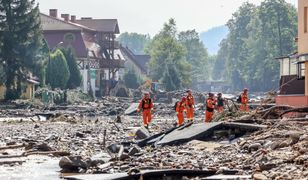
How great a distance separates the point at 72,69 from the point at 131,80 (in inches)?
975

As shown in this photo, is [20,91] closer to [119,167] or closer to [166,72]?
[166,72]

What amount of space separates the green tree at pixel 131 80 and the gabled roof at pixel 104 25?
725cm

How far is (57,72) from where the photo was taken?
7731 centimetres

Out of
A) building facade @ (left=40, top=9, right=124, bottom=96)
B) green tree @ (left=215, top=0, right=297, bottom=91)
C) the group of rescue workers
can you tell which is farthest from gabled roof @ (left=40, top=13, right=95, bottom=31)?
the group of rescue workers

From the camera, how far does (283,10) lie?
4289 inches

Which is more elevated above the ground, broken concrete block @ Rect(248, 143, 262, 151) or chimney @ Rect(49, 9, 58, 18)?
chimney @ Rect(49, 9, 58, 18)

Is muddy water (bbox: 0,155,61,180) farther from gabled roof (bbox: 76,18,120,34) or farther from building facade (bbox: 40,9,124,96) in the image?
gabled roof (bbox: 76,18,120,34)

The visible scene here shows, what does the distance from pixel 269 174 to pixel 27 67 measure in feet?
188

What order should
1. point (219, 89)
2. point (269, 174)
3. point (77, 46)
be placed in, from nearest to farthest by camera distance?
1. point (269, 174)
2. point (77, 46)
3. point (219, 89)

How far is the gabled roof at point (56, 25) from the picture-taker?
91.7 m

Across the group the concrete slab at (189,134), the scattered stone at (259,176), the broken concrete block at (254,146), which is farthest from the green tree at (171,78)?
the scattered stone at (259,176)

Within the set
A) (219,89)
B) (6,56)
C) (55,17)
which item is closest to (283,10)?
(55,17)

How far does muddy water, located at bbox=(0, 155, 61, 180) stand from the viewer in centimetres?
1766

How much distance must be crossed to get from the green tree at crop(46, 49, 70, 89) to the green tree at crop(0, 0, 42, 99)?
7.21m
